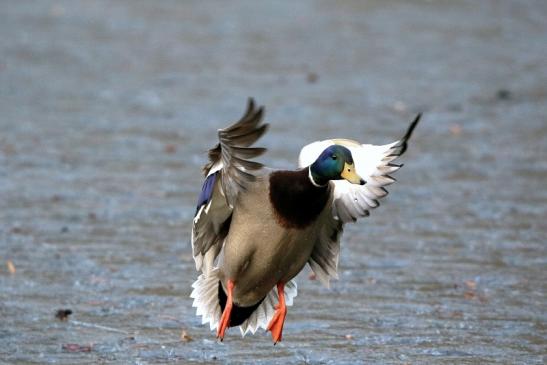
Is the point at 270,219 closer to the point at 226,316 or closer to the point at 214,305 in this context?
the point at 226,316

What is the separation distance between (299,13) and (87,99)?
3991 millimetres

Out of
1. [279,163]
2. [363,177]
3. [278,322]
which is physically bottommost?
[279,163]

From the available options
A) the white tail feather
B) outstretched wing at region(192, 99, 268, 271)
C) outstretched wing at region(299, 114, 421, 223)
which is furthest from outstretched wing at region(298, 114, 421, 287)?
outstretched wing at region(192, 99, 268, 271)

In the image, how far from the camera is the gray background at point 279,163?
20.9 feet

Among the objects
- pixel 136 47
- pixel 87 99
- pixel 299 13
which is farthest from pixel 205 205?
pixel 299 13

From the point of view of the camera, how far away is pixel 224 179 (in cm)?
553

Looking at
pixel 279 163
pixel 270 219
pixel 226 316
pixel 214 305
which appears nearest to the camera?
pixel 270 219

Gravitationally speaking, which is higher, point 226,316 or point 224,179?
point 224,179

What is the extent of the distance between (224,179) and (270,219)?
0.33m

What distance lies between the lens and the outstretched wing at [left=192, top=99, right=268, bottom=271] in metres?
5.00

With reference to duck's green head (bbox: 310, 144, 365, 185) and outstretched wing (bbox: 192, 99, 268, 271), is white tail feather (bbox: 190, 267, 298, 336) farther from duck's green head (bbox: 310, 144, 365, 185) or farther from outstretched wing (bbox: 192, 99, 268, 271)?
duck's green head (bbox: 310, 144, 365, 185)

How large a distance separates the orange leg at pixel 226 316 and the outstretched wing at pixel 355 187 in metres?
0.57

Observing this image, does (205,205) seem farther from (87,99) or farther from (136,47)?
(136,47)

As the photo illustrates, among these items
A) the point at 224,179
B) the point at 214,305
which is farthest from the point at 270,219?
the point at 214,305
